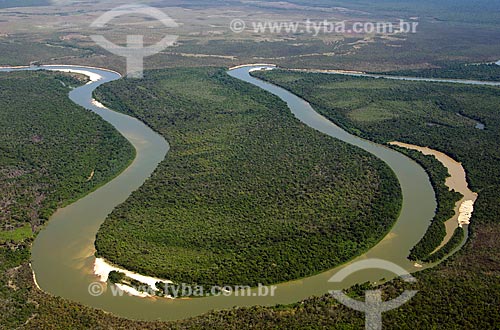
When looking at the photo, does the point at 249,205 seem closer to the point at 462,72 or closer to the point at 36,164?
the point at 36,164

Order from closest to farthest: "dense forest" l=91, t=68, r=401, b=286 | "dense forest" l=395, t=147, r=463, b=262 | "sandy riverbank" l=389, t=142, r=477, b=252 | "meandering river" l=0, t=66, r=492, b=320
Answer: "meandering river" l=0, t=66, r=492, b=320 < "dense forest" l=91, t=68, r=401, b=286 < "dense forest" l=395, t=147, r=463, b=262 < "sandy riverbank" l=389, t=142, r=477, b=252

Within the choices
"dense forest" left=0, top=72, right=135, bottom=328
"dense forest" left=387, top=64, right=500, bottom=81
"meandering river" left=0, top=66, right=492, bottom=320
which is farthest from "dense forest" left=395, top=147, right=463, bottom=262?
"dense forest" left=387, top=64, right=500, bottom=81

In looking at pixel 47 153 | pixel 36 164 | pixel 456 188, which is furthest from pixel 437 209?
pixel 47 153

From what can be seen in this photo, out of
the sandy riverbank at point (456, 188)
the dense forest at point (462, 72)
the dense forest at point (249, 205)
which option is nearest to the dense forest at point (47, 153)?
the dense forest at point (249, 205)

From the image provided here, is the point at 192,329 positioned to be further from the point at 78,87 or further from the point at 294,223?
the point at 78,87

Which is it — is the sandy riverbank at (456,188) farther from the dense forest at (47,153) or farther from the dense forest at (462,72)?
the dense forest at (462,72)

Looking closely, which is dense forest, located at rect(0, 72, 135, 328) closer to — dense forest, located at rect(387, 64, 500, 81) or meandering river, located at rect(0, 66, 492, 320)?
meandering river, located at rect(0, 66, 492, 320)
